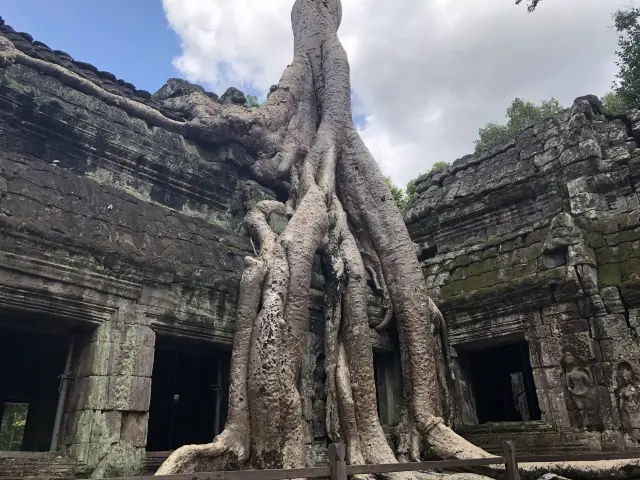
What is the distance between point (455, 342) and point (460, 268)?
90 cm

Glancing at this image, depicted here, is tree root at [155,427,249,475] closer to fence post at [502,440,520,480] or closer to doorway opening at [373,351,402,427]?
fence post at [502,440,520,480]

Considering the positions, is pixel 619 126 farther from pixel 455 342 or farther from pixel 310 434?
pixel 310 434

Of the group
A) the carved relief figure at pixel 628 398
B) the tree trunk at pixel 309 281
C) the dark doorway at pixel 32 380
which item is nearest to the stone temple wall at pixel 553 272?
the carved relief figure at pixel 628 398

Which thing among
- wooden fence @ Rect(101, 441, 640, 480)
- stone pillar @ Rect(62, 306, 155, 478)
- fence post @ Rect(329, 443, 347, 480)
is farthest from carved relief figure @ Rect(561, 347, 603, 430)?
stone pillar @ Rect(62, 306, 155, 478)

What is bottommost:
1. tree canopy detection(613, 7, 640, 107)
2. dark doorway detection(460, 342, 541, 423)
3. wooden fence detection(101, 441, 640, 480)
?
wooden fence detection(101, 441, 640, 480)

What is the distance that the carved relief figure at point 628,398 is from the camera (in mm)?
4551

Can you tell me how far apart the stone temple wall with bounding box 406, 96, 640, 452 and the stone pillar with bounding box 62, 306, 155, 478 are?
3413 millimetres

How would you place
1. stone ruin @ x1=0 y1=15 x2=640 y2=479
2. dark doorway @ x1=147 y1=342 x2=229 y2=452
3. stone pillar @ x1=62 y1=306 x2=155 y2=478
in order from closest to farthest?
stone pillar @ x1=62 y1=306 x2=155 y2=478 < stone ruin @ x1=0 y1=15 x2=640 y2=479 < dark doorway @ x1=147 y1=342 x2=229 y2=452

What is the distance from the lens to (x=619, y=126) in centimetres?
593

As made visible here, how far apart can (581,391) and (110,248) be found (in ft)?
13.6

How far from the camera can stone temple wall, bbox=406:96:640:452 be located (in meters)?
4.85

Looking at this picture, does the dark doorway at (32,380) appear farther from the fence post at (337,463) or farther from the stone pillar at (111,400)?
the fence post at (337,463)

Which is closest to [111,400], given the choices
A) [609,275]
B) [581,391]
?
[581,391]

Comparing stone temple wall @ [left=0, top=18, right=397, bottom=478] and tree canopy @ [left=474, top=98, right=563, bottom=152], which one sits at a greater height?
tree canopy @ [left=474, top=98, right=563, bottom=152]
